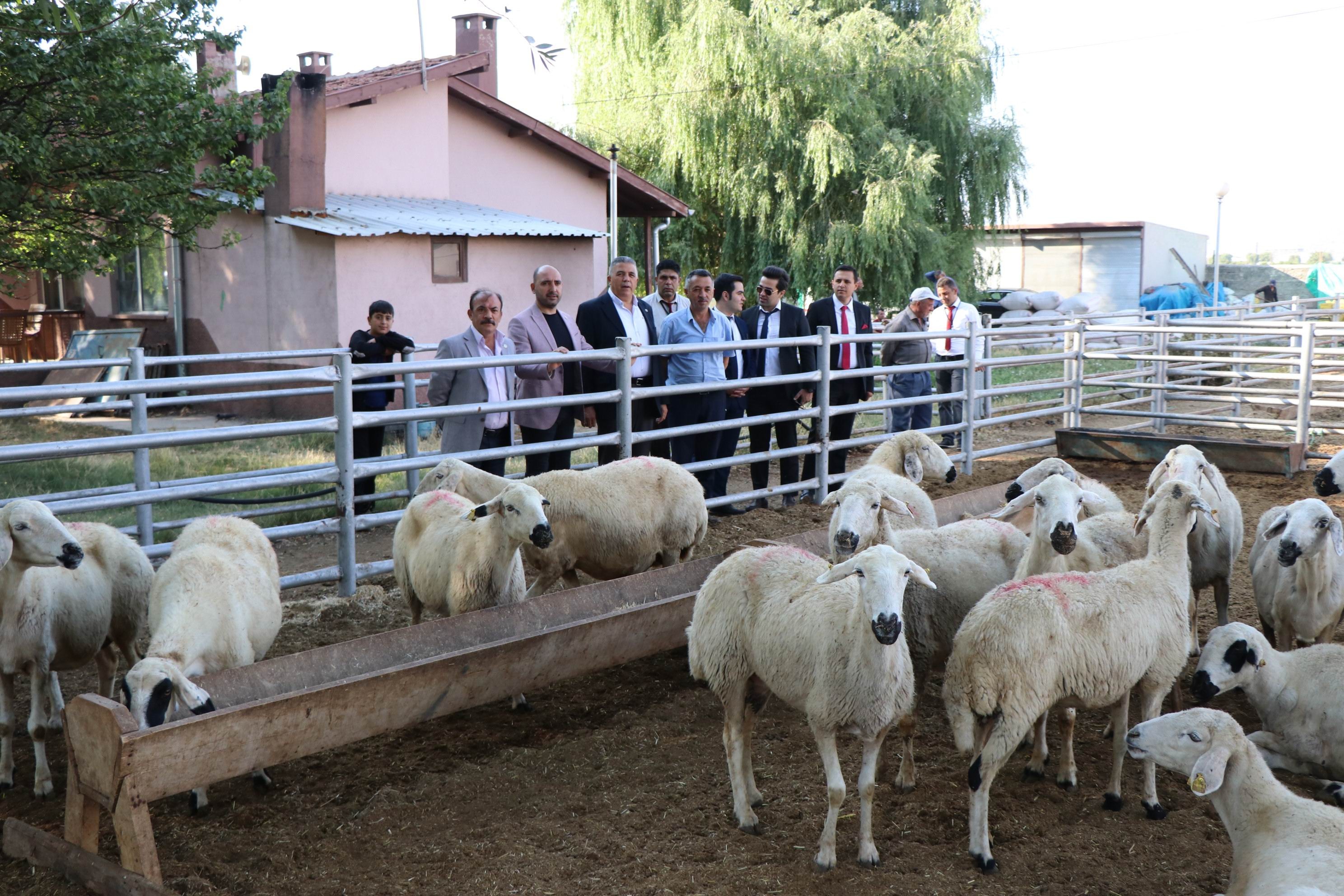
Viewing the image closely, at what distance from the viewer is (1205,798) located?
4156mm

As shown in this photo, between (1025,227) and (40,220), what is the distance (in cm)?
2981

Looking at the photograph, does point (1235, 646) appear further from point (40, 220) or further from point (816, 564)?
point (40, 220)

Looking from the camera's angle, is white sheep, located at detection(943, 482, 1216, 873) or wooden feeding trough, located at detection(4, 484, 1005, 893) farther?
white sheep, located at detection(943, 482, 1216, 873)

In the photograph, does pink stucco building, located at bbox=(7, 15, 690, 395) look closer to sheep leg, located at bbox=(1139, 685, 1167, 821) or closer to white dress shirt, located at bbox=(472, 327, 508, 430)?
white dress shirt, located at bbox=(472, 327, 508, 430)

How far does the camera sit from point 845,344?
367 inches

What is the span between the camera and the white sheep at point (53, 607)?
4.28 m

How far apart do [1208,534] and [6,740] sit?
5635 mm

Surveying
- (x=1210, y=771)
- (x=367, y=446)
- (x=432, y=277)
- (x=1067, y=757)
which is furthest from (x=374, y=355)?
(x=432, y=277)

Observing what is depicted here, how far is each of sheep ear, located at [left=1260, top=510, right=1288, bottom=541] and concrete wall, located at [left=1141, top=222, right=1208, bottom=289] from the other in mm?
29703

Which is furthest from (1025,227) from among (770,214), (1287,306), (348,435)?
(348,435)

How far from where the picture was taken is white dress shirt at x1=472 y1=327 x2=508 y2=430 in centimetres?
704

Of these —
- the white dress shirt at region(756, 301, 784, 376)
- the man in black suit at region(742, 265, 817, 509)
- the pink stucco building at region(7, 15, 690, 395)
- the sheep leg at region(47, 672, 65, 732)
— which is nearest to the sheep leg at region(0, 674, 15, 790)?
the sheep leg at region(47, 672, 65, 732)

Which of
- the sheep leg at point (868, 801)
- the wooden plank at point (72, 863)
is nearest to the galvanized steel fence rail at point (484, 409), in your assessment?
the wooden plank at point (72, 863)

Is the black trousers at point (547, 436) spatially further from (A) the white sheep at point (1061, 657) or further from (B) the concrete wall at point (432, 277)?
(B) the concrete wall at point (432, 277)
